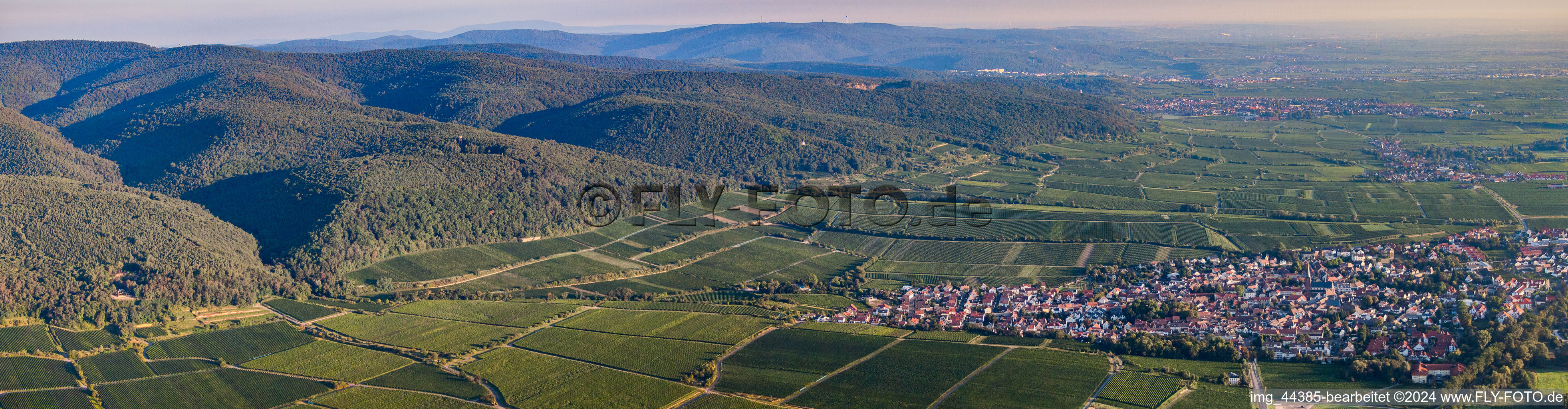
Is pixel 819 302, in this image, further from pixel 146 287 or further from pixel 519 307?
pixel 146 287

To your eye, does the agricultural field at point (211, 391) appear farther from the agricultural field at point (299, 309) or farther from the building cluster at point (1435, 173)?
the building cluster at point (1435, 173)

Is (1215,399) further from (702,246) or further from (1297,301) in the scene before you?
(702,246)

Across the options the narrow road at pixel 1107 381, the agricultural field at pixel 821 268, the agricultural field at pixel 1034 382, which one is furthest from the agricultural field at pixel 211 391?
the narrow road at pixel 1107 381

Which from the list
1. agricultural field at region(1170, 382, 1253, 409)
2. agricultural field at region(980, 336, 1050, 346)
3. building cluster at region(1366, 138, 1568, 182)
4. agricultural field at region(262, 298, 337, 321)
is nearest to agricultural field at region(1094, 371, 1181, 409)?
agricultural field at region(1170, 382, 1253, 409)

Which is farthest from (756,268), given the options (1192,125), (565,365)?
(1192,125)

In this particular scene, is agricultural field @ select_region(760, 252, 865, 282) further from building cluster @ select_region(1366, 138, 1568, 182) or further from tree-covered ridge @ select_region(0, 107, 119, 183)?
tree-covered ridge @ select_region(0, 107, 119, 183)

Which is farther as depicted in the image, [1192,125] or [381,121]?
[1192,125]

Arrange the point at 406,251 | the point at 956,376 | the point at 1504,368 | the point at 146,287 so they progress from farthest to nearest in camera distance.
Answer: the point at 406,251 < the point at 146,287 < the point at 956,376 < the point at 1504,368
